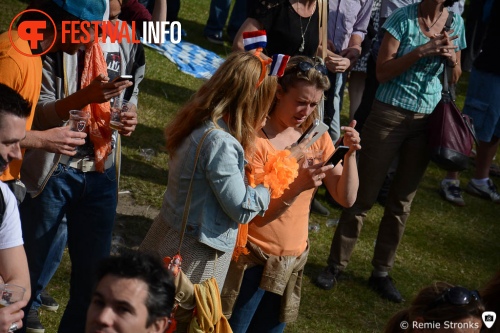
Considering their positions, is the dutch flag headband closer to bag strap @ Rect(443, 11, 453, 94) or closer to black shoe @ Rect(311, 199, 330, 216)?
bag strap @ Rect(443, 11, 453, 94)

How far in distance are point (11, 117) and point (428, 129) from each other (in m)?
3.38

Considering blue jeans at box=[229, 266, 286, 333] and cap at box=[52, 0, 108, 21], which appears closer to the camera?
cap at box=[52, 0, 108, 21]

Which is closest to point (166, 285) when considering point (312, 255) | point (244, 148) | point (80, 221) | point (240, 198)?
point (240, 198)

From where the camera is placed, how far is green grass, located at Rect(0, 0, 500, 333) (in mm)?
6035

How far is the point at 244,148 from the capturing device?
3998mm

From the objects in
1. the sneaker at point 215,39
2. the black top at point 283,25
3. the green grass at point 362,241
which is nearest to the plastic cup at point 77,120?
the green grass at point 362,241

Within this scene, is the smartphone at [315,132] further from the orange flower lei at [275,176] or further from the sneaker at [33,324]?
the sneaker at [33,324]

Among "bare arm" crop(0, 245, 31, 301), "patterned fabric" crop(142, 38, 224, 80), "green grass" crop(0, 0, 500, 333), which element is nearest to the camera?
"bare arm" crop(0, 245, 31, 301)

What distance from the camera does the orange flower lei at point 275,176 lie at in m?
4.12

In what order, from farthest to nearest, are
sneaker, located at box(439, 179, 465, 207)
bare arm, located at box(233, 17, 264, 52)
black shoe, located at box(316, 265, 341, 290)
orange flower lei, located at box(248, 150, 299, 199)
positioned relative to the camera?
sneaker, located at box(439, 179, 465, 207)
black shoe, located at box(316, 265, 341, 290)
bare arm, located at box(233, 17, 264, 52)
orange flower lei, located at box(248, 150, 299, 199)

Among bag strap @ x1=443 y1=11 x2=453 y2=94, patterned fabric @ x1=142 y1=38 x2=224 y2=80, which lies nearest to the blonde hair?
bag strap @ x1=443 y1=11 x2=453 y2=94

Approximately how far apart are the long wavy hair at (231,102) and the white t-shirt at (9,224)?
84 centimetres

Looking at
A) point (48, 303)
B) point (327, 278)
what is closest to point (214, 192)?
point (48, 303)

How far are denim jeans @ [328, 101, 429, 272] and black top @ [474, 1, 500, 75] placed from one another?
2513 mm
